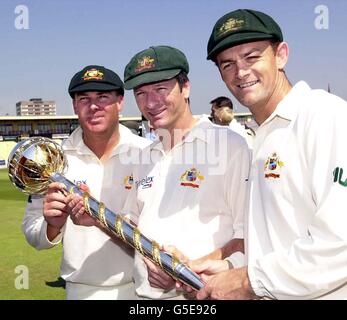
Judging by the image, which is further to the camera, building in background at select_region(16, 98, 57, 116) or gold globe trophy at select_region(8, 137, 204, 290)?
building in background at select_region(16, 98, 57, 116)

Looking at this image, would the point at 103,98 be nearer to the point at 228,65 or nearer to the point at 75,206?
the point at 75,206

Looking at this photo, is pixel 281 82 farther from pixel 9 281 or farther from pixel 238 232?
pixel 9 281

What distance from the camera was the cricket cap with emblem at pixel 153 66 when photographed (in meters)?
2.42

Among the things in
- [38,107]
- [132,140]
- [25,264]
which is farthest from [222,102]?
[38,107]

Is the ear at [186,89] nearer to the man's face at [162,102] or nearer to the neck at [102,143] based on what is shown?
the man's face at [162,102]

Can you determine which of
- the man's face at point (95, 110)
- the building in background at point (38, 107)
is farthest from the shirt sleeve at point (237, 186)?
the building in background at point (38, 107)

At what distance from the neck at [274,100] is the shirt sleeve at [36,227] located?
1.68 m

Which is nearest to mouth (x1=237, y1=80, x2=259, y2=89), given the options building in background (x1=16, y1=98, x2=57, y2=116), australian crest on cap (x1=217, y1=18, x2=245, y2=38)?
australian crest on cap (x1=217, y1=18, x2=245, y2=38)

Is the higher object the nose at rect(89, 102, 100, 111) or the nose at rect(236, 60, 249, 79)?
the nose at rect(236, 60, 249, 79)

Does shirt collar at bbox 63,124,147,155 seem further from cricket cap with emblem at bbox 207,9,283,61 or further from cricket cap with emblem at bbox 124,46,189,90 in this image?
cricket cap with emblem at bbox 207,9,283,61

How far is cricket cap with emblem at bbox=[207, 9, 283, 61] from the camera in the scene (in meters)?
1.92

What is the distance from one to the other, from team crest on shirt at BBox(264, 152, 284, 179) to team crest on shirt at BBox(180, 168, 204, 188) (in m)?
0.57

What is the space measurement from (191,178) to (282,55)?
82 centimetres

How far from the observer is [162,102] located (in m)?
2.52
